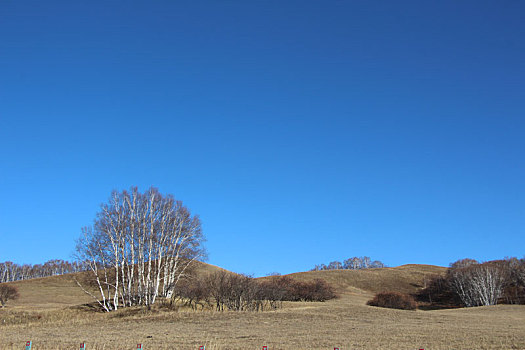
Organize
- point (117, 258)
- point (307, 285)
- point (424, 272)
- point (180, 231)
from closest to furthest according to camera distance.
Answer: point (117, 258) < point (180, 231) < point (307, 285) < point (424, 272)

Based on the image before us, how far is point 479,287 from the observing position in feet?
223

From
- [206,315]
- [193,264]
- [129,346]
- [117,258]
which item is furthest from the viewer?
[193,264]

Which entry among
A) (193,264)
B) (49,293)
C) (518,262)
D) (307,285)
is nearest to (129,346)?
(193,264)

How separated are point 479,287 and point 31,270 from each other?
159 metres

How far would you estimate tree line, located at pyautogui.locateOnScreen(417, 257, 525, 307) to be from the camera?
2682 inches

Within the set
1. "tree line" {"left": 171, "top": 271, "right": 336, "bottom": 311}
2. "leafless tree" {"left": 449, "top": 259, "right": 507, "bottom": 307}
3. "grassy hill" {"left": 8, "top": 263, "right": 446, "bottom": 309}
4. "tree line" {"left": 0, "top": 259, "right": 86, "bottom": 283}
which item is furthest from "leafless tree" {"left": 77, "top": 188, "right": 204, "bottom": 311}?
"tree line" {"left": 0, "top": 259, "right": 86, "bottom": 283}

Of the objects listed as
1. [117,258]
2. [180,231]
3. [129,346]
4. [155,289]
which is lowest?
[129,346]

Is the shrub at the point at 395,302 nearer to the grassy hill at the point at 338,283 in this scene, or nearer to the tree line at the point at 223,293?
the tree line at the point at 223,293

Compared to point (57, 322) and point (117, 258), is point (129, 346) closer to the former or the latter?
point (57, 322)

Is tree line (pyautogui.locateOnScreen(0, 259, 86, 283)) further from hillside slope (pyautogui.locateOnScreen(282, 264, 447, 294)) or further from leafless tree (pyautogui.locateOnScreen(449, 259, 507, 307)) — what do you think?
leafless tree (pyautogui.locateOnScreen(449, 259, 507, 307))

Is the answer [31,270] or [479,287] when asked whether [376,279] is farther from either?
[31,270]

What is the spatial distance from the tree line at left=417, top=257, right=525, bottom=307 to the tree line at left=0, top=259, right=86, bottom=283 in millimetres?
115389

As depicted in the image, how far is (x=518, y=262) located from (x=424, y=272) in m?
26.8

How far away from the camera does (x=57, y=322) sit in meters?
30.0
